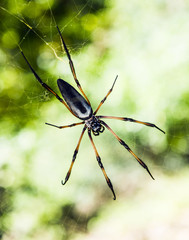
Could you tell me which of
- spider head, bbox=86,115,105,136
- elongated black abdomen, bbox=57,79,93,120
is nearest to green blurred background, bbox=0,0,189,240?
spider head, bbox=86,115,105,136

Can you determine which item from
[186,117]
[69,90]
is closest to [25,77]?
[69,90]

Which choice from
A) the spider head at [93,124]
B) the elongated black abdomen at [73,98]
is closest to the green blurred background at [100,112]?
the spider head at [93,124]

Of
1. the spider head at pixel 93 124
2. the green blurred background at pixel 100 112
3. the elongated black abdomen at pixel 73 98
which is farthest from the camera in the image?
the green blurred background at pixel 100 112

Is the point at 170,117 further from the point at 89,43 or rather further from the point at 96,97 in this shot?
the point at 89,43

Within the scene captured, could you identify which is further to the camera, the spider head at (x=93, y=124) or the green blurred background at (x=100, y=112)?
the green blurred background at (x=100, y=112)

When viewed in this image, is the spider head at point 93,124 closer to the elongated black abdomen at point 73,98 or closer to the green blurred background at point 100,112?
the elongated black abdomen at point 73,98
